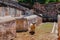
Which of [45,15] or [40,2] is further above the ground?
[40,2]

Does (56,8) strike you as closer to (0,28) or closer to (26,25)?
(26,25)

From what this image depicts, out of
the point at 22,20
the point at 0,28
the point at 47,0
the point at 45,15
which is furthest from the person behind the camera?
the point at 47,0

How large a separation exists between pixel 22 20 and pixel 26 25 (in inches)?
7.5

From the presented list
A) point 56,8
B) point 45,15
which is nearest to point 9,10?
point 45,15

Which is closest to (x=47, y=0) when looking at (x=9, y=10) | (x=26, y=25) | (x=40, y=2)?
(x=40, y=2)

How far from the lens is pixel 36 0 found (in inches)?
448

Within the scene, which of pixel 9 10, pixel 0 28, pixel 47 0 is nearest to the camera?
pixel 0 28

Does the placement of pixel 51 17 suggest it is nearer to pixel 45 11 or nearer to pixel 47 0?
pixel 45 11

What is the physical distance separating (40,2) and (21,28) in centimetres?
648

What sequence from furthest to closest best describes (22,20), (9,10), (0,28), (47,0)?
(47,0) < (9,10) < (22,20) < (0,28)

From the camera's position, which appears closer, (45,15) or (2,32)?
(2,32)

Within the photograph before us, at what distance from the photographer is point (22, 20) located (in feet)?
16.6

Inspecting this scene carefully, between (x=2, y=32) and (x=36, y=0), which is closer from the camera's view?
(x=2, y=32)

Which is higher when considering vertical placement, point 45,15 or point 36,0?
point 36,0
